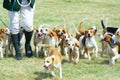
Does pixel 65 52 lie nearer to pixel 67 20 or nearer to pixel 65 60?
pixel 65 60

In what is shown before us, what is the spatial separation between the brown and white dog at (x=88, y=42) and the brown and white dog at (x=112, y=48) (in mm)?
419

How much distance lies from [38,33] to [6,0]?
4.12ft

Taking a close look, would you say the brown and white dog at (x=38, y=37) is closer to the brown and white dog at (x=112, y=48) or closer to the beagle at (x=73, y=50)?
the beagle at (x=73, y=50)

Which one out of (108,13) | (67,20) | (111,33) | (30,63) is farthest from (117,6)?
(30,63)

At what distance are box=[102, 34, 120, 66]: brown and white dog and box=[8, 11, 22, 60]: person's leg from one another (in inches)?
86.3

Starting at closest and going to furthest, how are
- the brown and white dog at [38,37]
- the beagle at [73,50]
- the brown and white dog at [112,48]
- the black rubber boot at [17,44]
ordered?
the brown and white dog at [112,48] < the beagle at [73,50] < the black rubber boot at [17,44] < the brown and white dog at [38,37]

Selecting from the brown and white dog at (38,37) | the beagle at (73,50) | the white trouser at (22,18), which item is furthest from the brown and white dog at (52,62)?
the brown and white dog at (38,37)

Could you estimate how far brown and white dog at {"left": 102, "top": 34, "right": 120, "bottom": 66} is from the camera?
9.09m

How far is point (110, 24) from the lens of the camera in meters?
15.1

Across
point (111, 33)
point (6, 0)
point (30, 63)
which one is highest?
point (6, 0)

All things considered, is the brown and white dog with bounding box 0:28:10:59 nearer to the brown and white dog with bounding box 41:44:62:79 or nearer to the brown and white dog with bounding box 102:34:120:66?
the brown and white dog with bounding box 41:44:62:79

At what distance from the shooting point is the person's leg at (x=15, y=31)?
9.29m

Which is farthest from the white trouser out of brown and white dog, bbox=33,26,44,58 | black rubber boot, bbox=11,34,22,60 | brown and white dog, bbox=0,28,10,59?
brown and white dog, bbox=33,26,44,58

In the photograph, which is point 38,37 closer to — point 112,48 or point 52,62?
point 112,48
